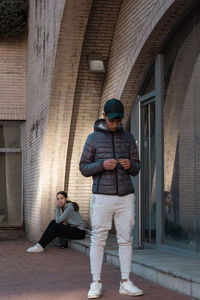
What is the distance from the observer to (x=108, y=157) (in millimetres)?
6078

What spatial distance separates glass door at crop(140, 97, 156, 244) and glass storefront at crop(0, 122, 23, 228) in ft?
21.5

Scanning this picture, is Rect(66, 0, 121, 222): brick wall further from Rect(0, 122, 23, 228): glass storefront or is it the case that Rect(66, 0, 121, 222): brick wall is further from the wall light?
Rect(0, 122, 23, 228): glass storefront

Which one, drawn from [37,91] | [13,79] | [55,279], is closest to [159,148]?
[55,279]

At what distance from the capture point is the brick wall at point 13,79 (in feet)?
52.5

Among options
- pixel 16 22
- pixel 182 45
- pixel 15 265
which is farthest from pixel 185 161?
pixel 16 22

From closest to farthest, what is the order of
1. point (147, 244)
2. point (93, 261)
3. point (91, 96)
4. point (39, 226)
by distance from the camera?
1. point (93, 261)
2. point (147, 244)
3. point (91, 96)
4. point (39, 226)

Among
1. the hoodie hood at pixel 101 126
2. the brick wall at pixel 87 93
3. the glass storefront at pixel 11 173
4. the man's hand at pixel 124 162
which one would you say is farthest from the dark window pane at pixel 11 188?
the man's hand at pixel 124 162

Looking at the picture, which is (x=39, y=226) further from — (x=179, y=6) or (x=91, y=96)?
(x=179, y=6)

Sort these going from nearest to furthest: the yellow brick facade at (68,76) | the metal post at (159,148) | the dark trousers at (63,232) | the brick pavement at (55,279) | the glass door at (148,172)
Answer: the brick pavement at (55,279) < the metal post at (159,148) < the glass door at (148,172) < the yellow brick facade at (68,76) < the dark trousers at (63,232)

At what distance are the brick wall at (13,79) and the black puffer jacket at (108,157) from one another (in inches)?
400

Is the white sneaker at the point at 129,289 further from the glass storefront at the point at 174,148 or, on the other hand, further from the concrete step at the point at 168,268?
the glass storefront at the point at 174,148

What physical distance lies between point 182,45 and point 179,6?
0.83 m

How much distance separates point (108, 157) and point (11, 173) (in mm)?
10600

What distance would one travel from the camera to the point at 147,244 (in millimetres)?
10117
